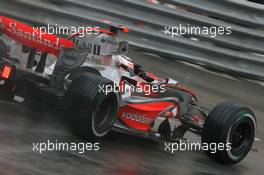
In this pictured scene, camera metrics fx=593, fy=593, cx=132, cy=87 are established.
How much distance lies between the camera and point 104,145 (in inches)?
234

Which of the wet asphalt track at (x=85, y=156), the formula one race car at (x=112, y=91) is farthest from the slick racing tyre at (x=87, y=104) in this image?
the wet asphalt track at (x=85, y=156)

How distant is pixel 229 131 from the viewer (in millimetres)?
6223

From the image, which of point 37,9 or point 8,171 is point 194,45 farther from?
point 8,171

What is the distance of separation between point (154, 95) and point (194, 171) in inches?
43.1

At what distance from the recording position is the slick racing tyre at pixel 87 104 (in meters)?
5.43
